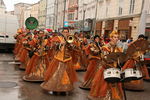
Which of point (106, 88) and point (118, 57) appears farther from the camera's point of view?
point (106, 88)

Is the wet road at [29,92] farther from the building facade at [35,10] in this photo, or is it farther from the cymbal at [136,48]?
the building facade at [35,10]

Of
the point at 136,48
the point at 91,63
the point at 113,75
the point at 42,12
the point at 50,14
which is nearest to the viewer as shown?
the point at 113,75

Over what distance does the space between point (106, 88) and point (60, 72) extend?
4.79 feet

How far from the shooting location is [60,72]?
7008 mm

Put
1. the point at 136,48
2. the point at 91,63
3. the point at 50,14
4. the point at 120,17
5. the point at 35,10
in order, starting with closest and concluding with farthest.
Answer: the point at 136,48
the point at 91,63
the point at 120,17
the point at 50,14
the point at 35,10

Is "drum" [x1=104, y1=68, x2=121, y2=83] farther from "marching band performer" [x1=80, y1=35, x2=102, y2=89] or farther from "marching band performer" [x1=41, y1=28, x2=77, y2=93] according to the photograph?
"marching band performer" [x1=80, y1=35, x2=102, y2=89]

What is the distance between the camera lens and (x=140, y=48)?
5801mm

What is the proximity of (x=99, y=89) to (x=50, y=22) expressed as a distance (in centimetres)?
6390

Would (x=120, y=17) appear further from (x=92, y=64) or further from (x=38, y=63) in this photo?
(x=92, y=64)

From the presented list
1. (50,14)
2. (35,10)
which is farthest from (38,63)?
(35,10)

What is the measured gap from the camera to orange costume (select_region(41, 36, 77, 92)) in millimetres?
6949

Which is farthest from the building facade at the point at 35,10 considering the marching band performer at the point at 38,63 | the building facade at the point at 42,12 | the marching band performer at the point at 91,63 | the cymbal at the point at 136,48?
the cymbal at the point at 136,48

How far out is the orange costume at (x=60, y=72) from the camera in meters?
6.95

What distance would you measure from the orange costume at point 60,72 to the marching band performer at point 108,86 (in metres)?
0.83
